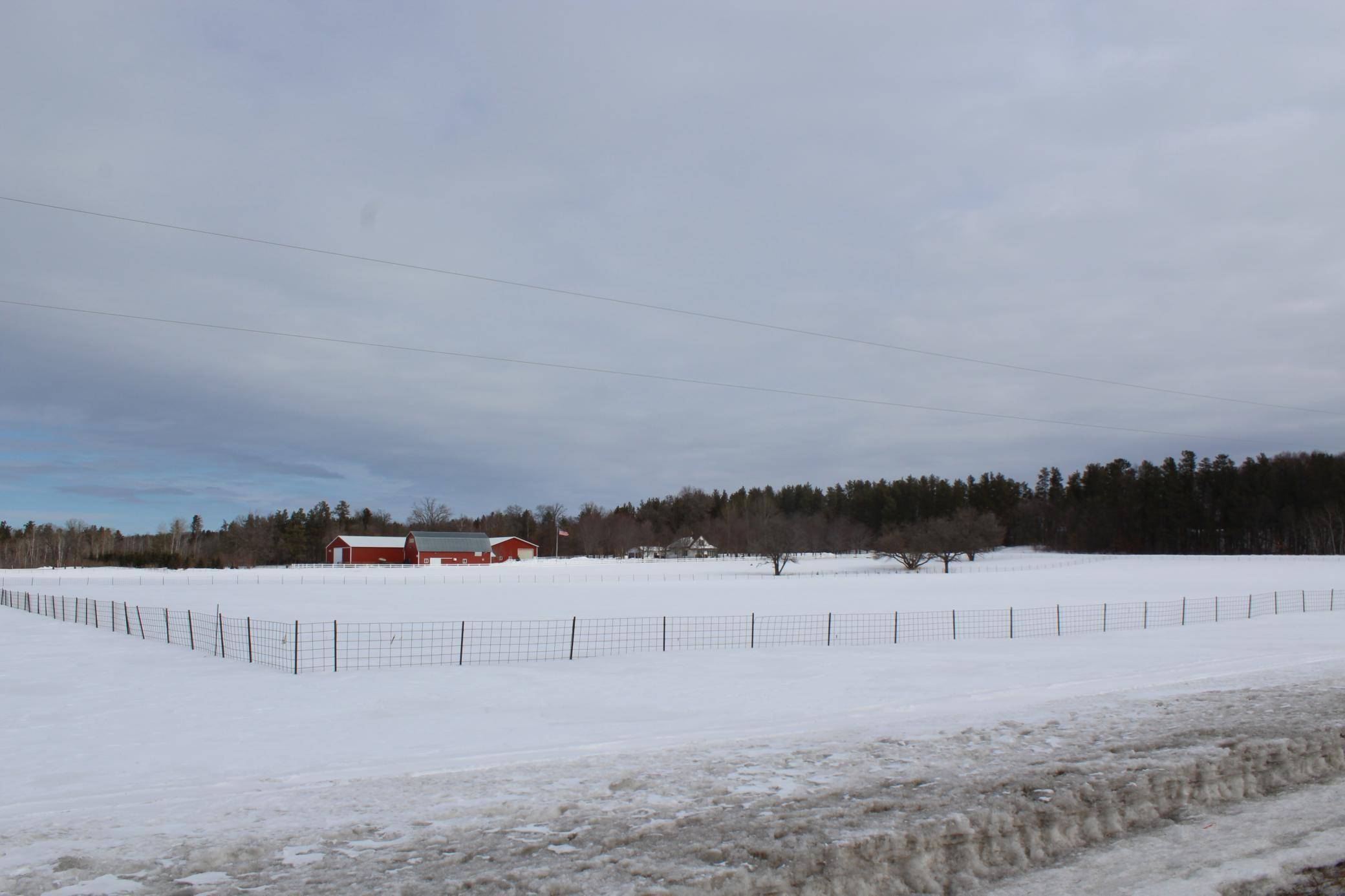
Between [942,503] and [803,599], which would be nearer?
[803,599]

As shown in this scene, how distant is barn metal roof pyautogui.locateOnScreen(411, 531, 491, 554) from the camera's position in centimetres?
11844

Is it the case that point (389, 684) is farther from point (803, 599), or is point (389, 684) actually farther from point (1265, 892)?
point (803, 599)

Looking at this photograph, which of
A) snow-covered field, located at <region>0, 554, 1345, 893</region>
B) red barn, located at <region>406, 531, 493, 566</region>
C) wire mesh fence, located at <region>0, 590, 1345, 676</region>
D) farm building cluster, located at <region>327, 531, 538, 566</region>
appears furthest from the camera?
farm building cluster, located at <region>327, 531, 538, 566</region>

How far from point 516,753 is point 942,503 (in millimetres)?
163465

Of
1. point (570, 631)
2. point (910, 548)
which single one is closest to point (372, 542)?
point (910, 548)

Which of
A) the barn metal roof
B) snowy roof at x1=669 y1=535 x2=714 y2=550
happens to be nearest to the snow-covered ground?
the barn metal roof

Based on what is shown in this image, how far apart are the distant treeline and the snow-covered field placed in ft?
244

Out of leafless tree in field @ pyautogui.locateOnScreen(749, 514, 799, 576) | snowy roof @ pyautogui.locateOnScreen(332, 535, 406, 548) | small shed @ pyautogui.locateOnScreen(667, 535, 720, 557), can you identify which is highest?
leafless tree in field @ pyautogui.locateOnScreen(749, 514, 799, 576)

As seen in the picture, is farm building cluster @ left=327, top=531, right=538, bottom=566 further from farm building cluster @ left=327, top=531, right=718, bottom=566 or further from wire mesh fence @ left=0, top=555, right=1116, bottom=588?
wire mesh fence @ left=0, top=555, right=1116, bottom=588

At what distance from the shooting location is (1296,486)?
390 feet

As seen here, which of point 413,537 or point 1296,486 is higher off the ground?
point 1296,486

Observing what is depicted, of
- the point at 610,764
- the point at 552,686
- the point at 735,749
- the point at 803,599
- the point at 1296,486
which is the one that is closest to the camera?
the point at 610,764

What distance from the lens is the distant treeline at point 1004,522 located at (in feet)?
388

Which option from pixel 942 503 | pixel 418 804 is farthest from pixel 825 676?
pixel 942 503
